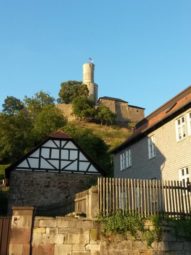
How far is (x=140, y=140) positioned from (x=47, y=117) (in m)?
39.2

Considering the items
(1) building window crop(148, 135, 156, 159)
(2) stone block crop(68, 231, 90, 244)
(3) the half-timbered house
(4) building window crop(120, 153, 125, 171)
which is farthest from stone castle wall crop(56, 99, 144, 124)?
(2) stone block crop(68, 231, 90, 244)

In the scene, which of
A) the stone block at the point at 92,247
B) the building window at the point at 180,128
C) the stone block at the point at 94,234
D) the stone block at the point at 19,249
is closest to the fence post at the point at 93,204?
the stone block at the point at 94,234

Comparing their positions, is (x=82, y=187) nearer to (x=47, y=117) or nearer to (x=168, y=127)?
(x=168, y=127)

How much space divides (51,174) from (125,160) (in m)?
5.17

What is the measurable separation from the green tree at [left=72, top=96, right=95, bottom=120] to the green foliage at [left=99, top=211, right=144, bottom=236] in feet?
208

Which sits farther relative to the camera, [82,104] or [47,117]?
[82,104]

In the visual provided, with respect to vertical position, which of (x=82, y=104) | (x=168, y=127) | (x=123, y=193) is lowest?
(x=123, y=193)

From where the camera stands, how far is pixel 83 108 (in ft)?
260

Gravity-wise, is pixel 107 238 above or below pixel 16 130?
below

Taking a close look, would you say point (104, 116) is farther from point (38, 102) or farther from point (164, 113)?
point (164, 113)

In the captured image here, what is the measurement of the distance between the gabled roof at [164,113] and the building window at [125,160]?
0.49 meters

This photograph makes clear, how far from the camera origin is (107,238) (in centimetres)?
1422

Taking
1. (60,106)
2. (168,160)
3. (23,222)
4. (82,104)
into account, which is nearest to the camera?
(23,222)

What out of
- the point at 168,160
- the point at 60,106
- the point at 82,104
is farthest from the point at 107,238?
the point at 60,106
